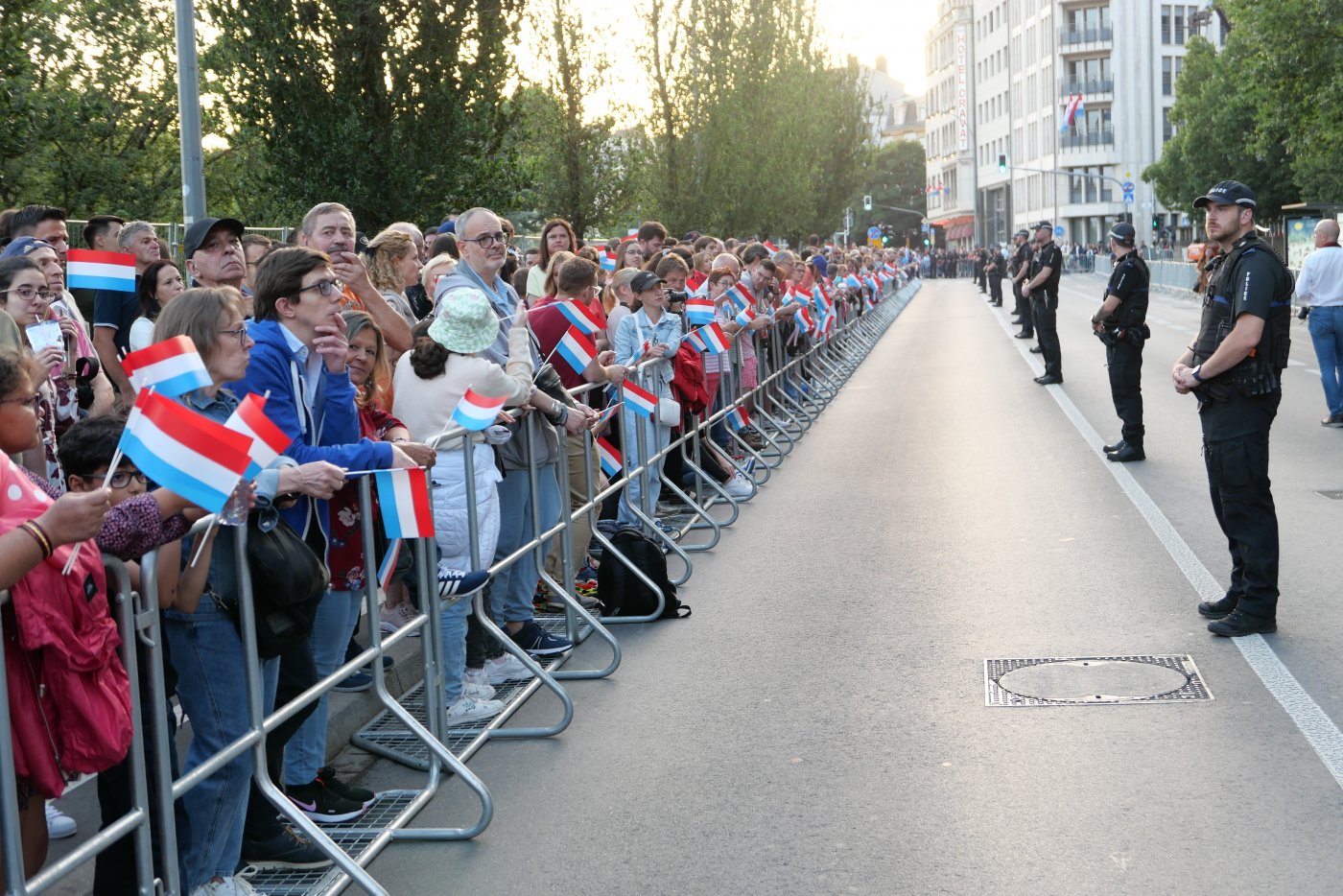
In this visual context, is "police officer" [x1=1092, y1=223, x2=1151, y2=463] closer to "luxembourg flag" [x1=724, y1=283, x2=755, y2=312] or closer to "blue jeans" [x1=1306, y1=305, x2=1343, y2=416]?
"blue jeans" [x1=1306, y1=305, x2=1343, y2=416]

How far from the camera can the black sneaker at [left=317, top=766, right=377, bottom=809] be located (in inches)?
224

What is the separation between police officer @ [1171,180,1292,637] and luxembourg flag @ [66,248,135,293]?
16.6ft

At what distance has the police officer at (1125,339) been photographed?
46.6ft

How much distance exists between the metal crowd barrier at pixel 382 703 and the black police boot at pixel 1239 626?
9.33ft

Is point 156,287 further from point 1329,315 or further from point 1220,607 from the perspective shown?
point 1329,315

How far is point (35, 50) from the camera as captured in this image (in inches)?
770

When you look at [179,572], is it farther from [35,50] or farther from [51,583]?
[35,50]

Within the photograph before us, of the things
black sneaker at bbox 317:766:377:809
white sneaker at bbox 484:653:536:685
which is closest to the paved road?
black sneaker at bbox 317:766:377:809

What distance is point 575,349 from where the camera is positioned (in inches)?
343

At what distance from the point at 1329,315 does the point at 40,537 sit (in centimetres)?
1435

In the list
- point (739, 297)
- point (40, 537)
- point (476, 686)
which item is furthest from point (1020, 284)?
point (40, 537)

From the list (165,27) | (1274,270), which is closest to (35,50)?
(165,27)

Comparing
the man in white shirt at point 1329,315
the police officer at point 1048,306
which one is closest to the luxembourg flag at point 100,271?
the man in white shirt at point 1329,315

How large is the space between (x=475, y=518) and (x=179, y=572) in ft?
8.27
